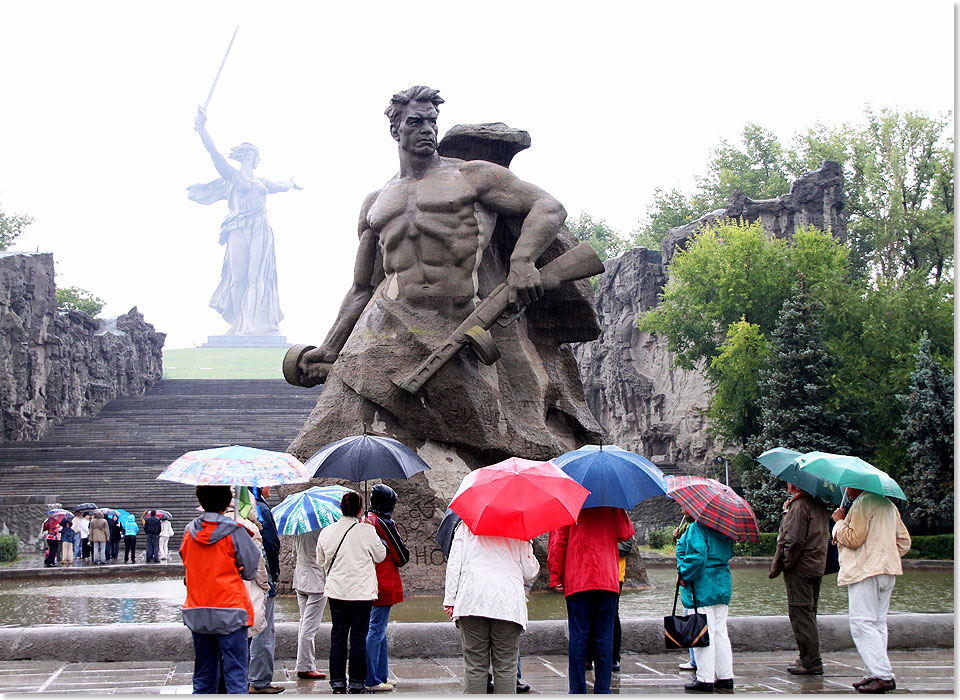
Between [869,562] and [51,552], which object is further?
[51,552]

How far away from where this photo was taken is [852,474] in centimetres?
586

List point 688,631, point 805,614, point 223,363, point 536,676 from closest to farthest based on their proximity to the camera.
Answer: point 688,631 → point 536,676 → point 805,614 → point 223,363

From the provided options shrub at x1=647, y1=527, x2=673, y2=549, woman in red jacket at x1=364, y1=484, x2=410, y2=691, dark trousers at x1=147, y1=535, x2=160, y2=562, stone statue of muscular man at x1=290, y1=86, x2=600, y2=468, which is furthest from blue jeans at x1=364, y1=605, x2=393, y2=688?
shrub at x1=647, y1=527, x2=673, y2=549

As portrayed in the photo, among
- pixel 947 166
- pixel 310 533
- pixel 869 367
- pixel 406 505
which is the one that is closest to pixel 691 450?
pixel 869 367

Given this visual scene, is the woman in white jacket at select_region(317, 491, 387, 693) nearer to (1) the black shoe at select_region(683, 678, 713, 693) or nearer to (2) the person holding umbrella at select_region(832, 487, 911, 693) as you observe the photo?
(1) the black shoe at select_region(683, 678, 713, 693)

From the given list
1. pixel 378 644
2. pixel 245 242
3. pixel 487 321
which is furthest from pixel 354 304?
pixel 245 242

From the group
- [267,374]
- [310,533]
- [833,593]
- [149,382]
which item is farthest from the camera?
[267,374]

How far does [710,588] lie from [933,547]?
16056 mm

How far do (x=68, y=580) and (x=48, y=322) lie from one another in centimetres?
2542

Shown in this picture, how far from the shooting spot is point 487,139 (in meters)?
10.8

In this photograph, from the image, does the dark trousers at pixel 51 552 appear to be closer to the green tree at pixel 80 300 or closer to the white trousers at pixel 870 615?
the white trousers at pixel 870 615

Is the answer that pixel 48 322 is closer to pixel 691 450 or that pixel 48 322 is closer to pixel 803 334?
pixel 691 450

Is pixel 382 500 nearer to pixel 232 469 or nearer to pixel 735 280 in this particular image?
pixel 232 469

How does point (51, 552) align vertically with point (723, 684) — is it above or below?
below
